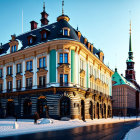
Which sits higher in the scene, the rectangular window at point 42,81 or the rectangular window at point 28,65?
the rectangular window at point 28,65

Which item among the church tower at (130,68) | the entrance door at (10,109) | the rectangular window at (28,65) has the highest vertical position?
the church tower at (130,68)

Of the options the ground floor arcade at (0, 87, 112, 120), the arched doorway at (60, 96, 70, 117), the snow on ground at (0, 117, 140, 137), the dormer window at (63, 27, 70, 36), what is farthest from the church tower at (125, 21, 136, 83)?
the snow on ground at (0, 117, 140, 137)

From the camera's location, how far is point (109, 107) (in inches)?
2312

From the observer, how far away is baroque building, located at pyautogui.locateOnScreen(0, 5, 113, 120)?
1394 inches

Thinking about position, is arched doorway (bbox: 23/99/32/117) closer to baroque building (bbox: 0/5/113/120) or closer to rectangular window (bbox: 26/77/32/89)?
baroque building (bbox: 0/5/113/120)

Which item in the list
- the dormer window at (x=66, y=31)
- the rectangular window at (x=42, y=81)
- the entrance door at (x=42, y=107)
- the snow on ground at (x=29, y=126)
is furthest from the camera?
the rectangular window at (x=42, y=81)

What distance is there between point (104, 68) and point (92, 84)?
1158 cm

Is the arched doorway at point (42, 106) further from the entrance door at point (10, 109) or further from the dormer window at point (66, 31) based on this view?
the dormer window at point (66, 31)

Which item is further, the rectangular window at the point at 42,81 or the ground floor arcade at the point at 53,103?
the rectangular window at the point at 42,81

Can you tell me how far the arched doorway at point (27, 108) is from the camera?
39144 millimetres

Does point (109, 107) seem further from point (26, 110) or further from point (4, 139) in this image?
point (4, 139)

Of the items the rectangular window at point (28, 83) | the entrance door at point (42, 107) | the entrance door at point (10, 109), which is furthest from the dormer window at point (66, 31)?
the entrance door at point (10, 109)

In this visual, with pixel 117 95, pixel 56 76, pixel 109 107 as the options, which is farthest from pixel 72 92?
pixel 117 95

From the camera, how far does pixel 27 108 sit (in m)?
39.8
